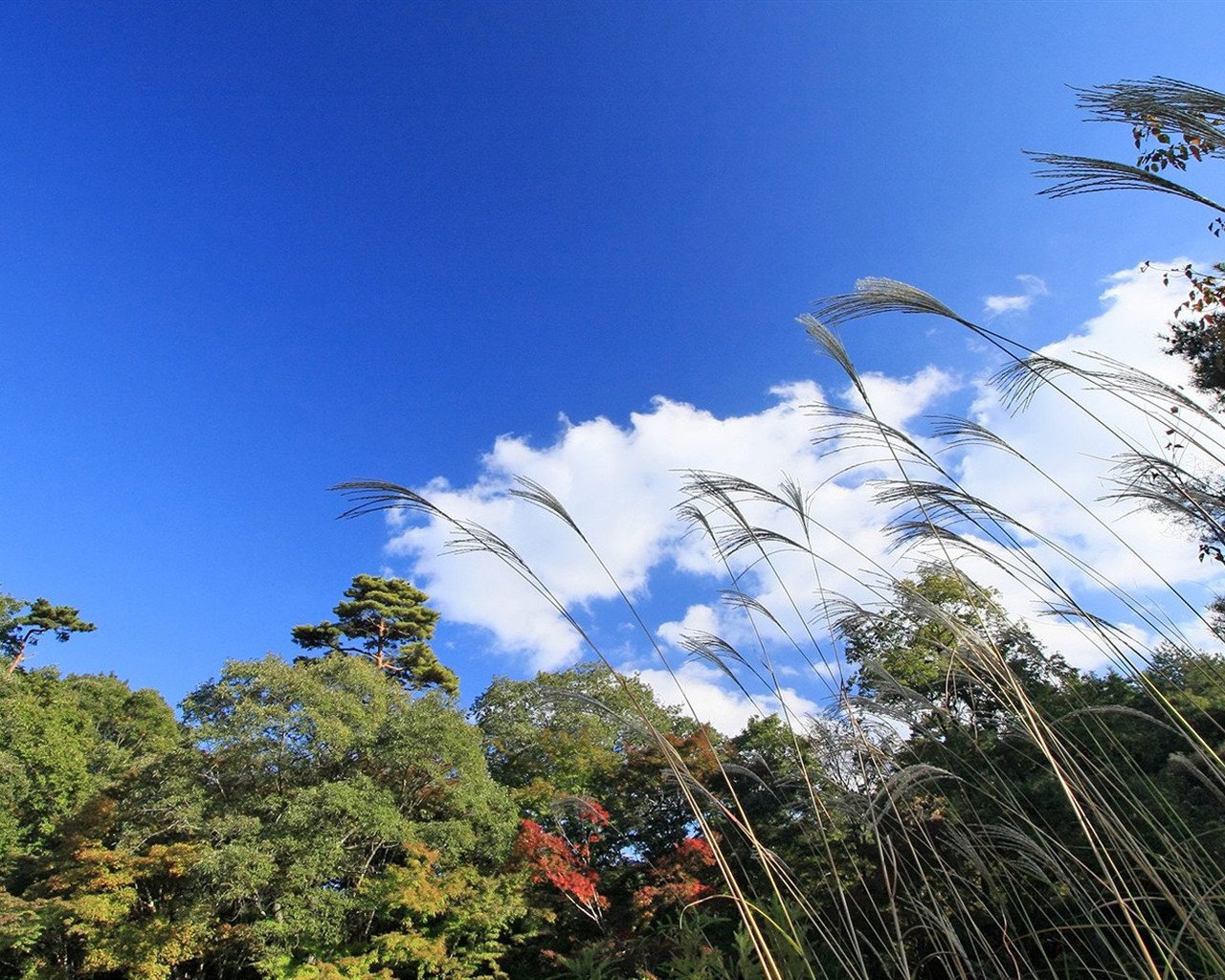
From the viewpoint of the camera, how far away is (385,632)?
20.1 meters

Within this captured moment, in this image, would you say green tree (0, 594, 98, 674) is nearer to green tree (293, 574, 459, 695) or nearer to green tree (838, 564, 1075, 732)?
green tree (293, 574, 459, 695)

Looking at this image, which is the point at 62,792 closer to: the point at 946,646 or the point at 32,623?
the point at 32,623

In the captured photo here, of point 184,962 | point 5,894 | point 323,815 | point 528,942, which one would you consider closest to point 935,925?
point 323,815

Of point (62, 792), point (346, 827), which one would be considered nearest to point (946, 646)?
point (346, 827)

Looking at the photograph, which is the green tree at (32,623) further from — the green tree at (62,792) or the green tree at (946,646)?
the green tree at (946,646)

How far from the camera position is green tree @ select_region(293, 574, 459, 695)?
64.7 ft

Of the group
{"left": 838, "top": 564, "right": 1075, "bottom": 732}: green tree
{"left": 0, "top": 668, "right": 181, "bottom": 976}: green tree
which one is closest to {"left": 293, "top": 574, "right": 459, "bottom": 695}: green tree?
{"left": 0, "top": 668, "right": 181, "bottom": 976}: green tree

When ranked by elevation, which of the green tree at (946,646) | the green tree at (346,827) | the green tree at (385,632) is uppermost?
the green tree at (385,632)

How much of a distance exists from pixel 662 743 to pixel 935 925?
0.83 m

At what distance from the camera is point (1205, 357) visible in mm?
5902

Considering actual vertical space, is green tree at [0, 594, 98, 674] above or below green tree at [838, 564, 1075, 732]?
above

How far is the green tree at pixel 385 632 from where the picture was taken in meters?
19.7

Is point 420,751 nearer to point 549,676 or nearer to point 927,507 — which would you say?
point 549,676

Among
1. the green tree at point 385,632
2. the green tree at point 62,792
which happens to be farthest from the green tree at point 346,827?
the green tree at point 385,632
